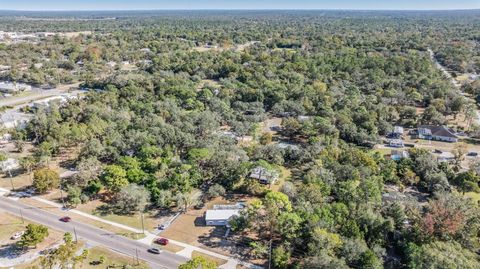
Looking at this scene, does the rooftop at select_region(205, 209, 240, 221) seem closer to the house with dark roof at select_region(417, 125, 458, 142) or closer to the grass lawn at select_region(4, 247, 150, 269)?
the grass lawn at select_region(4, 247, 150, 269)

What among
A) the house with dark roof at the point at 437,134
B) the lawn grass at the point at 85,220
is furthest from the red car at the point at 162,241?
the house with dark roof at the point at 437,134

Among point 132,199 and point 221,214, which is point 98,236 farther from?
point 221,214

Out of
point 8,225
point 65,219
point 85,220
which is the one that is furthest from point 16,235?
point 85,220

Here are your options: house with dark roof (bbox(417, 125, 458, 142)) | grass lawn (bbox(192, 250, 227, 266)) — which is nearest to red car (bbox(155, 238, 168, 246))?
grass lawn (bbox(192, 250, 227, 266))

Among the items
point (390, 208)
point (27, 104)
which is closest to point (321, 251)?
point (390, 208)

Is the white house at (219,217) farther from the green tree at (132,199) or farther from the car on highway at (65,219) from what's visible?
the car on highway at (65,219)

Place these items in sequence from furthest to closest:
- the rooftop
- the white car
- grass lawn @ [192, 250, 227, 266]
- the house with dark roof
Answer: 1. the house with dark roof
2. the rooftop
3. the white car
4. grass lawn @ [192, 250, 227, 266]
